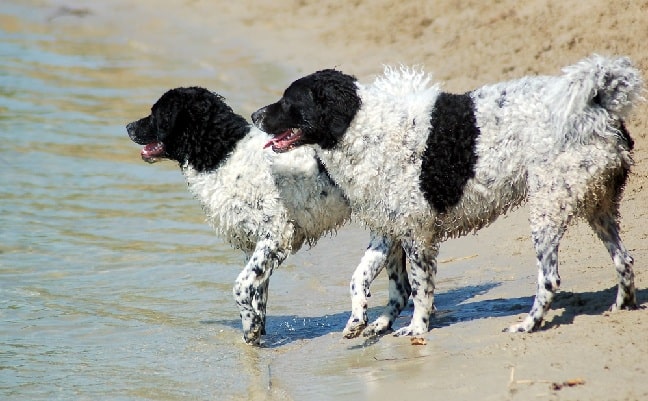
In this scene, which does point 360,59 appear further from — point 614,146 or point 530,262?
point 614,146

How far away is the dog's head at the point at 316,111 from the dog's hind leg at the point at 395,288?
86 cm

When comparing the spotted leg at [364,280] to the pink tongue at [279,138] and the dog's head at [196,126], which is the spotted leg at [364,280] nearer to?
the pink tongue at [279,138]

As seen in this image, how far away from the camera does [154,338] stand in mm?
7512

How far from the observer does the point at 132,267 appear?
31.1 ft

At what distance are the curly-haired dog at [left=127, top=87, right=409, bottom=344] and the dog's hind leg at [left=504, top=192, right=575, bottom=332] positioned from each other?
111 cm

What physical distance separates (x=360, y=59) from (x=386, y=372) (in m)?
9.22

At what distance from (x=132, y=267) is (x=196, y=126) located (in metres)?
2.40

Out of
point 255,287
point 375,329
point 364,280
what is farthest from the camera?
point 255,287

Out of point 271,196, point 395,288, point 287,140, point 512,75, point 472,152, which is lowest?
point 395,288

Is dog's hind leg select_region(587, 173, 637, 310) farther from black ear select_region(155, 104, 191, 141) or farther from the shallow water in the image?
black ear select_region(155, 104, 191, 141)

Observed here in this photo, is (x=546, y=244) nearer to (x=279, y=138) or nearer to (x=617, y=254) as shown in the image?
(x=617, y=254)

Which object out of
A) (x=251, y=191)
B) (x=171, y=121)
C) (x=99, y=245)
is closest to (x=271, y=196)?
(x=251, y=191)

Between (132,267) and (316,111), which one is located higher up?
(316,111)

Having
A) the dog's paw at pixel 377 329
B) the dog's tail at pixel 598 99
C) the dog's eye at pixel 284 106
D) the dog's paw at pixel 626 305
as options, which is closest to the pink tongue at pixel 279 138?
the dog's eye at pixel 284 106
